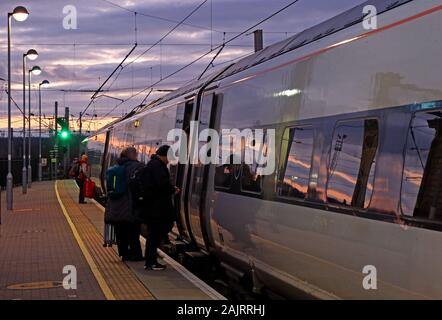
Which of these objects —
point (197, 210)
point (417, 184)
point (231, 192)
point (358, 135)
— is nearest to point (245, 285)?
point (231, 192)

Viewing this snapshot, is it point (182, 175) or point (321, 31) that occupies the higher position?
point (321, 31)

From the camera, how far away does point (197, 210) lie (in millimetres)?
10352

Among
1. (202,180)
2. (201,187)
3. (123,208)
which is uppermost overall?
(202,180)

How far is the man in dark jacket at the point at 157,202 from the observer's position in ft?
29.5

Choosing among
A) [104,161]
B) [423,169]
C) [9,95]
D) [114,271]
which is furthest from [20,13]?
[423,169]

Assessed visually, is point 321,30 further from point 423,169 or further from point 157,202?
point 157,202

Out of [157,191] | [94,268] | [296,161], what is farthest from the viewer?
[94,268]

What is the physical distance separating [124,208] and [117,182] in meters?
0.41

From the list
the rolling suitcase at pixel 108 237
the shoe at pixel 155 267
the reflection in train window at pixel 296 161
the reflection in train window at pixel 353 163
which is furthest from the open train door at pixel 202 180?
the reflection in train window at pixel 353 163

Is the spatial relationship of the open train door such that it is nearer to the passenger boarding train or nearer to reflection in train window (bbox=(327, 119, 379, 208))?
the passenger boarding train

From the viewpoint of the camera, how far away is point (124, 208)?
32.8 feet

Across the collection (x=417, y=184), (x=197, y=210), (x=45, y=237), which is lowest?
(x=45, y=237)
